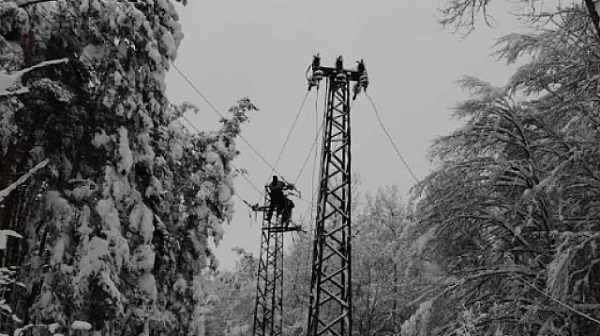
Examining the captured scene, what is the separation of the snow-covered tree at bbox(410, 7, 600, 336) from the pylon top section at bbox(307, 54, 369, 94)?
2790 millimetres

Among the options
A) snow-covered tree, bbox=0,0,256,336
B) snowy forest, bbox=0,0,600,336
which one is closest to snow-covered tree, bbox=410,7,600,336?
snowy forest, bbox=0,0,600,336

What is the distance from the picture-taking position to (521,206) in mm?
10039

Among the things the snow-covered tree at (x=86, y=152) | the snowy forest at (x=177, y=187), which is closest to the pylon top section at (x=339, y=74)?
the snowy forest at (x=177, y=187)

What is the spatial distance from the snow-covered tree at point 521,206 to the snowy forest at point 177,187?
0.15ft

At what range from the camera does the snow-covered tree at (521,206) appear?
8586 millimetres

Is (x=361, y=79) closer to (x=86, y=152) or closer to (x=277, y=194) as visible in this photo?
(x=86, y=152)

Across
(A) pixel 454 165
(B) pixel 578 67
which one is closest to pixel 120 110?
(A) pixel 454 165

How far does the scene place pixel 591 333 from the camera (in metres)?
8.88

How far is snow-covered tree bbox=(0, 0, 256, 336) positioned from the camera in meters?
5.54

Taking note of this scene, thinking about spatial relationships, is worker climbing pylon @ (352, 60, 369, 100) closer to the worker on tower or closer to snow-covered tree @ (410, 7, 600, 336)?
snow-covered tree @ (410, 7, 600, 336)

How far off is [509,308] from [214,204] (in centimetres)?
663

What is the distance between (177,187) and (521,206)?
743 centimetres

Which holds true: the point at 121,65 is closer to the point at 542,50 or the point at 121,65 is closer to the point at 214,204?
the point at 214,204

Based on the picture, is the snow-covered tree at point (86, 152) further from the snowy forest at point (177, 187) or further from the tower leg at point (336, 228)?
the tower leg at point (336, 228)
